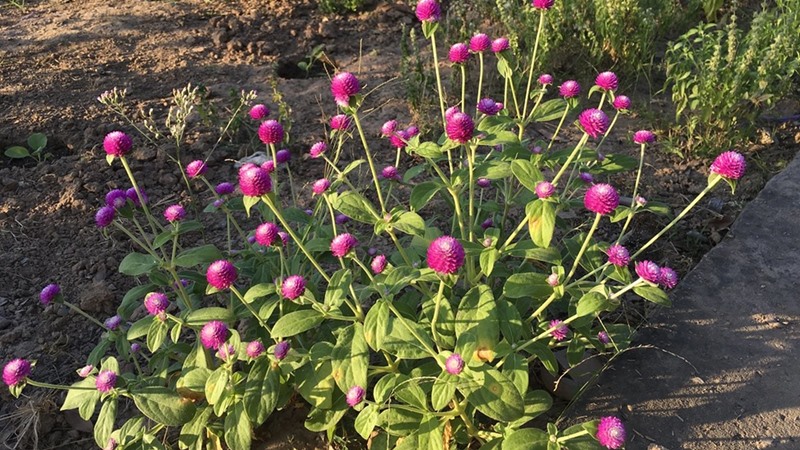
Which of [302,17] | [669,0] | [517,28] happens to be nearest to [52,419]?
[517,28]

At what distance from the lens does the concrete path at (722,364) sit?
6.85ft

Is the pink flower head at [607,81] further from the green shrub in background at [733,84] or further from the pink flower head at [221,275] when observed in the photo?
the green shrub in background at [733,84]

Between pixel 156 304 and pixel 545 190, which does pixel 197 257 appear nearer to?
pixel 156 304

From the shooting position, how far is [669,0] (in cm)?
423

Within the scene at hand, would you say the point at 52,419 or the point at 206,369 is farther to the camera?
the point at 52,419

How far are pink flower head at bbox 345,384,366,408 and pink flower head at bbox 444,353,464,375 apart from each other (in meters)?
0.26

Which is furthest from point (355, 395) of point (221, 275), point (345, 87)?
point (345, 87)

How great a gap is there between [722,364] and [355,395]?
1287mm

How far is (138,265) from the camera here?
2.15m

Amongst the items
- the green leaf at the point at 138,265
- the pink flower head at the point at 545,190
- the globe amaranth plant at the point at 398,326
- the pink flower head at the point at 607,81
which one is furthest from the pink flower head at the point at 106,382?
the pink flower head at the point at 607,81

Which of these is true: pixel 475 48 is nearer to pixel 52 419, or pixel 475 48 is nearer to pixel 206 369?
pixel 206 369

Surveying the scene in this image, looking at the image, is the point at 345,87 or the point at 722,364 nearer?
the point at 345,87

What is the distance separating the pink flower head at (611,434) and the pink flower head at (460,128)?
0.83 metres

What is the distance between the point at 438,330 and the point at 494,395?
263mm
